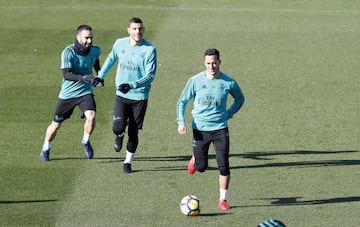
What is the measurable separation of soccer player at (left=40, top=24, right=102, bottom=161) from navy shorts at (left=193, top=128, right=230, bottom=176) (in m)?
2.79

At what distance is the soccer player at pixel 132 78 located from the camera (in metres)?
16.8

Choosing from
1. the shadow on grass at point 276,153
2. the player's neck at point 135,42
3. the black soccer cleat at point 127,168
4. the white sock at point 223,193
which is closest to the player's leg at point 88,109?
the black soccer cleat at point 127,168

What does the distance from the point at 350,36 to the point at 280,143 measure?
41.5 ft

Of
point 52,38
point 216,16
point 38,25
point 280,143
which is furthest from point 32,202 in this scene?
point 216,16

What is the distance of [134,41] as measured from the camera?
1697cm

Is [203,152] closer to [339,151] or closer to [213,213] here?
[213,213]

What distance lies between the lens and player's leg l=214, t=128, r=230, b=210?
15.2m

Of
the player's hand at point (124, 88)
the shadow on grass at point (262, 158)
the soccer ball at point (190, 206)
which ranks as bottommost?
the soccer ball at point (190, 206)

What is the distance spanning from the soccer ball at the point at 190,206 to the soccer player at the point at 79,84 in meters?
3.46

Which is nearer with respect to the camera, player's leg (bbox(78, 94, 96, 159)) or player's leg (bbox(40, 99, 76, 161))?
player's leg (bbox(78, 94, 96, 159))

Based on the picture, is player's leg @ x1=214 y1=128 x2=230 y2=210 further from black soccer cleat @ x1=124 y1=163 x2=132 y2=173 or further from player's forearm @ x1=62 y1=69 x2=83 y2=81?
player's forearm @ x1=62 y1=69 x2=83 y2=81

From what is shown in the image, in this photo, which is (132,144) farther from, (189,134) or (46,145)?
(189,134)

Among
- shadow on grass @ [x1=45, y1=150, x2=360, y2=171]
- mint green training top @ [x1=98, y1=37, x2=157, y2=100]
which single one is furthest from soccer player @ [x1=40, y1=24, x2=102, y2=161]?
mint green training top @ [x1=98, y1=37, x2=157, y2=100]

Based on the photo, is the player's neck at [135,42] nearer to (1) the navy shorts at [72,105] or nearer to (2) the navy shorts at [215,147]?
(1) the navy shorts at [72,105]
